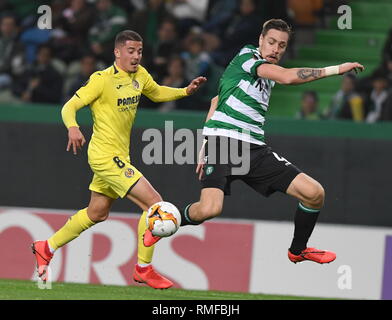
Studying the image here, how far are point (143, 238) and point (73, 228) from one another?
924 millimetres

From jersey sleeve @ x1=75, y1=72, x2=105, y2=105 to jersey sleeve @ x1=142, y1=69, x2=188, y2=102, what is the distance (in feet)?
1.79

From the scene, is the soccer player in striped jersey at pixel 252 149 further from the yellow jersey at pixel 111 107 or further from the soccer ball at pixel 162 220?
the yellow jersey at pixel 111 107

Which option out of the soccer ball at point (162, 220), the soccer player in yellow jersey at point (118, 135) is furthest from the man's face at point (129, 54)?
the soccer ball at point (162, 220)

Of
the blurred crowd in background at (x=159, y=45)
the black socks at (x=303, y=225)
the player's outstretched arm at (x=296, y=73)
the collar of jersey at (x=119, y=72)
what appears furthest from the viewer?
the blurred crowd in background at (x=159, y=45)

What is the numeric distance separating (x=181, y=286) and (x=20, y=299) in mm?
3584

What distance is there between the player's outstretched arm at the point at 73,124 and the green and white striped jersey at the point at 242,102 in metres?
1.15

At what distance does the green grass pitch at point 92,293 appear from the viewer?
10400 millimetres

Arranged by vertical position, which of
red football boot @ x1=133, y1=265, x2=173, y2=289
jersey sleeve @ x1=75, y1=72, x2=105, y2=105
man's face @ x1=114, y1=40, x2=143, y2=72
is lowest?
red football boot @ x1=133, y1=265, x2=173, y2=289

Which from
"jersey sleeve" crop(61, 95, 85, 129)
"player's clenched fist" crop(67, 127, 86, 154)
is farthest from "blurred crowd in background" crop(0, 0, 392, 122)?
"player's clenched fist" crop(67, 127, 86, 154)

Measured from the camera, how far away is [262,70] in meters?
10.1

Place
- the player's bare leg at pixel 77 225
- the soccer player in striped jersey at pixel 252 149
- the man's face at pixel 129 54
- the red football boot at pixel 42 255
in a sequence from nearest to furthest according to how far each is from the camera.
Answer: the soccer player in striped jersey at pixel 252 149 → the man's face at pixel 129 54 → the player's bare leg at pixel 77 225 → the red football boot at pixel 42 255

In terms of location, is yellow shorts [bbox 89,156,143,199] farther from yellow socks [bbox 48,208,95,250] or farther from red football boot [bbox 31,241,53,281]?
red football boot [bbox 31,241,53,281]

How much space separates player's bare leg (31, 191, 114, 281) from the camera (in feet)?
36.6

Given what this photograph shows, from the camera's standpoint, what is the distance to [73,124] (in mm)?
10422
